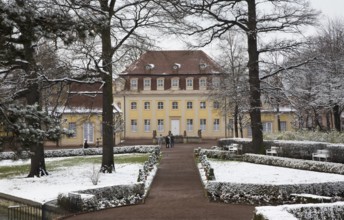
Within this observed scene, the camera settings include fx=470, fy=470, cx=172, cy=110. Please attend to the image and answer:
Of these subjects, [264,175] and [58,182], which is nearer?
[58,182]

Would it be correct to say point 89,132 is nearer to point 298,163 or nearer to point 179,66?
point 179,66

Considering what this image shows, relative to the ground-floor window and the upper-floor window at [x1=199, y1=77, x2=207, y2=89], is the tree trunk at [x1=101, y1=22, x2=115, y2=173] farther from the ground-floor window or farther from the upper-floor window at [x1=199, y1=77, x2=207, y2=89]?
the ground-floor window

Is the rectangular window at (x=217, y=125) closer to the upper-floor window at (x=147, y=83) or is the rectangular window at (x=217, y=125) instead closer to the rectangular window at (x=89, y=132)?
the upper-floor window at (x=147, y=83)

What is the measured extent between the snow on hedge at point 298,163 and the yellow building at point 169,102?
31.9 metres

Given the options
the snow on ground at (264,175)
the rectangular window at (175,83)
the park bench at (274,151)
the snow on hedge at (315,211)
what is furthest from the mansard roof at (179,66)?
the snow on hedge at (315,211)

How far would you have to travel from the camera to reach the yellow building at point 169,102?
2296 inches

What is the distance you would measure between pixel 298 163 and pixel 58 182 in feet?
37.3

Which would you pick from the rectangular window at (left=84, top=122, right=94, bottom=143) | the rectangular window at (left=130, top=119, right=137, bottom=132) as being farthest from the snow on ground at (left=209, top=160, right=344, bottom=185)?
the rectangular window at (left=130, top=119, right=137, bottom=132)

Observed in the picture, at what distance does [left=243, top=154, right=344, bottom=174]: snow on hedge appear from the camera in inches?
809

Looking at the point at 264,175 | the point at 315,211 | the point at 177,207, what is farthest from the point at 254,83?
the point at 315,211

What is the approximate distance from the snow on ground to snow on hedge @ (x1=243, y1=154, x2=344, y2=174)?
0.42m

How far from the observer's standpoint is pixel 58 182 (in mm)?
20625

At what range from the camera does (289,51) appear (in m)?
26.7

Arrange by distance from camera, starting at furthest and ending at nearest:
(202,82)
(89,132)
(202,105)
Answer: (202,105) < (202,82) < (89,132)
